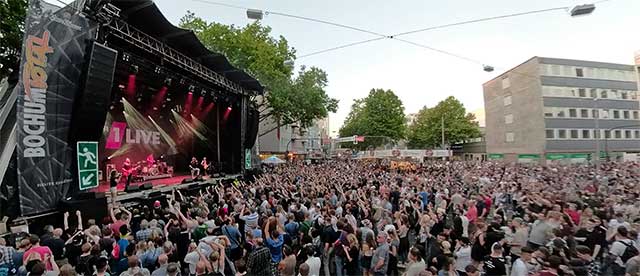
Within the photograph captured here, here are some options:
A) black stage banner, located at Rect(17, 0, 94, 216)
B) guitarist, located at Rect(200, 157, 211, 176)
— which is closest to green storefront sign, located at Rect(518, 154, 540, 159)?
guitarist, located at Rect(200, 157, 211, 176)

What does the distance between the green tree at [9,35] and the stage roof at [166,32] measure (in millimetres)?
A: 5866

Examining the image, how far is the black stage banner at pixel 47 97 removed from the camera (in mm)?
7066

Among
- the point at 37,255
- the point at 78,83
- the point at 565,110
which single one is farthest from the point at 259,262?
the point at 565,110

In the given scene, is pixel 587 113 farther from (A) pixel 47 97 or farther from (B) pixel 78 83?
(A) pixel 47 97

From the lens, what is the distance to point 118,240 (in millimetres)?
5379

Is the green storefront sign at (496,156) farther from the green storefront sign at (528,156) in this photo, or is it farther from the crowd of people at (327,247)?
the crowd of people at (327,247)

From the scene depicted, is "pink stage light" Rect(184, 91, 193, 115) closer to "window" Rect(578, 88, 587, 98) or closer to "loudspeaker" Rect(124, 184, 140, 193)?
"loudspeaker" Rect(124, 184, 140, 193)

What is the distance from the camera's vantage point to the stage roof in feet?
30.0

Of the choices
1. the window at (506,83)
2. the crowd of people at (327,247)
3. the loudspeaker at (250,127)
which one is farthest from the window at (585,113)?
the crowd of people at (327,247)

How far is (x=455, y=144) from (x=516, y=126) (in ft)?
45.3

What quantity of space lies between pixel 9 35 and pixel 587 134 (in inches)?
1941

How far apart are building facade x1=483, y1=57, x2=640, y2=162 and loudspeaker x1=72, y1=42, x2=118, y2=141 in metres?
38.0

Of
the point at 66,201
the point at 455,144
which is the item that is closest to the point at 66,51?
the point at 66,201

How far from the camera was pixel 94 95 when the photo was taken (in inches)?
322
